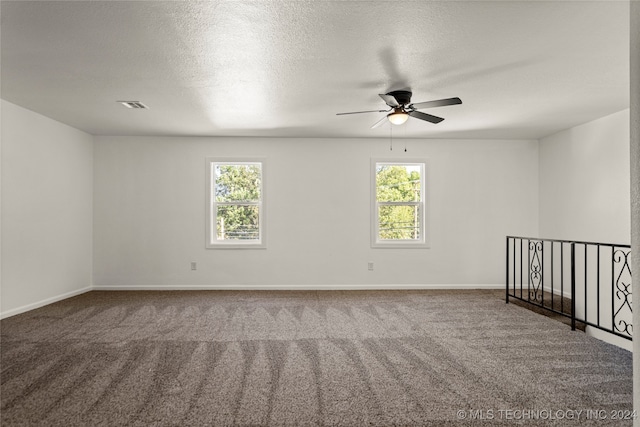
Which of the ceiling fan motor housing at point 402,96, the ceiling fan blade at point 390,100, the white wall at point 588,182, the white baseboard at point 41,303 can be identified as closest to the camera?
the ceiling fan blade at point 390,100

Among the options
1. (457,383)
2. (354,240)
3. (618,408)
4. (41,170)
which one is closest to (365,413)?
(457,383)

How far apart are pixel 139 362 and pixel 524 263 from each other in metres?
5.82

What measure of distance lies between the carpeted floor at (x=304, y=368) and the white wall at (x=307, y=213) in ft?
4.80

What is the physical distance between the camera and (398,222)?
21.1 ft

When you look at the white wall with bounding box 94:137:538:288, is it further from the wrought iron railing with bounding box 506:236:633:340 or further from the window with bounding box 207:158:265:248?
the wrought iron railing with bounding box 506:236:633:340

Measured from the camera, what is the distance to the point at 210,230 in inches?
244

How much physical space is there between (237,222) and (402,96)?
3546 mm

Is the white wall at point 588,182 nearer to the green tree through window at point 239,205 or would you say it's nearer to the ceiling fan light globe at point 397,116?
the ceiling fan light globe at point 397,116

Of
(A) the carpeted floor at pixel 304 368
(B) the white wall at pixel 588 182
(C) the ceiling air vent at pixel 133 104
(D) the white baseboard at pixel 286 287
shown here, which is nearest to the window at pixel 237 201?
(D) the white baseboard at pixel 286 287

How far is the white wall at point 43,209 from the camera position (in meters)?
4.43

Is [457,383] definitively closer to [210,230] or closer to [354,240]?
[354,240]

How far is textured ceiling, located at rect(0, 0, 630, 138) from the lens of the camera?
95.6 inches

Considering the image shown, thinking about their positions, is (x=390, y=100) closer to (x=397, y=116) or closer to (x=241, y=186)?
(x=397, y=116)

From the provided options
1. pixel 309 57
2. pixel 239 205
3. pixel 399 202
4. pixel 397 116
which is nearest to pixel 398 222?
pixel 399 202
